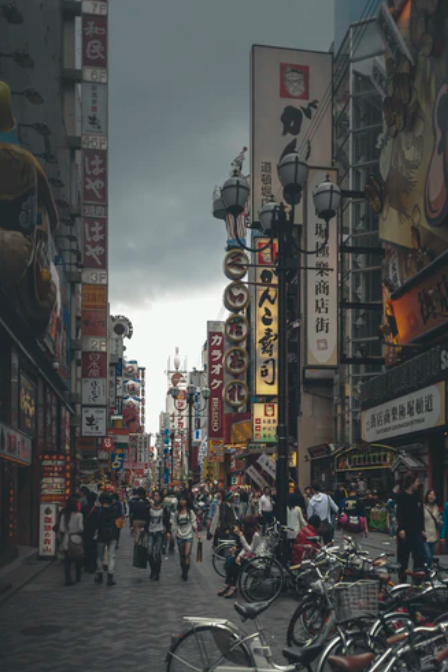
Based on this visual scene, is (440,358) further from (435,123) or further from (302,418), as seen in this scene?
(302,418)

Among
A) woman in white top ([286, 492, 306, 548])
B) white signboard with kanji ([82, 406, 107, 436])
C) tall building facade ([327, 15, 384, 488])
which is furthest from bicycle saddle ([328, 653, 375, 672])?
tall building facade ([327, 15, 384, 488])

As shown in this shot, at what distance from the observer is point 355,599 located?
8078 millimetres

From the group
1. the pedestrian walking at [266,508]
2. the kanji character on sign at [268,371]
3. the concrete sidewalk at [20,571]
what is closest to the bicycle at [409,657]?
the concrete sidewalk at [20,571]

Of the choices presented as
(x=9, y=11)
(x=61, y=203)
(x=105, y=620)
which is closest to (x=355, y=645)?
(x=105, y=620)

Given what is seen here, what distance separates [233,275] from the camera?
2050 inches

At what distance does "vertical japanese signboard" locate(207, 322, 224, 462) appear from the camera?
71.6 m

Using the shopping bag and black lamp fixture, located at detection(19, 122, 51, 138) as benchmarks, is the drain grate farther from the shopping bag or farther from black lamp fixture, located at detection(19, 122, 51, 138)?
black lamp fixture, located at detection(19, 122, 51, 138)

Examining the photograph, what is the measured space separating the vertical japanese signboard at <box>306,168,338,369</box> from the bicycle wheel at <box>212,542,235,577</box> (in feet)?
46.9

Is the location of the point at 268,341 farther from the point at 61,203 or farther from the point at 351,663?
the point at 351,663

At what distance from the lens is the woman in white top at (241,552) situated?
47.1ft

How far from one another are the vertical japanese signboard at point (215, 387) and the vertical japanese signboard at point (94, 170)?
30.8m

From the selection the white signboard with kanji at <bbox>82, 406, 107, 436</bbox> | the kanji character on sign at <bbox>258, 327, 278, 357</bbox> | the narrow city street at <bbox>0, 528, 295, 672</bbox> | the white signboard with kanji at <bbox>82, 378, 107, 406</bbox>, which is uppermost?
the kanji character on sign at <bbox>258, 327, 278, 357</bbox>

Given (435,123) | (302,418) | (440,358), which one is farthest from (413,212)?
(302,418)

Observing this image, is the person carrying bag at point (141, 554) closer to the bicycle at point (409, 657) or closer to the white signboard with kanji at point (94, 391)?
the bicycle at point (409, 657)
